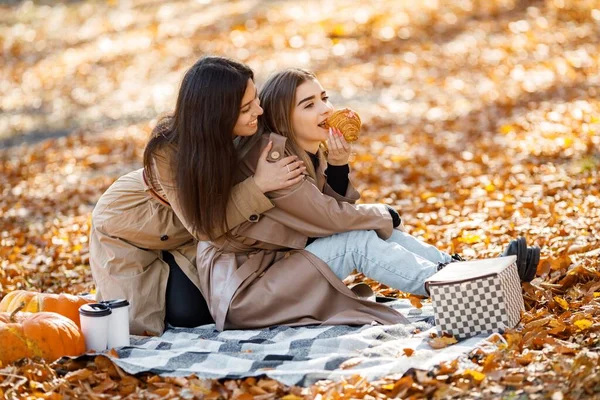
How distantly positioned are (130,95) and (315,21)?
4.36 m

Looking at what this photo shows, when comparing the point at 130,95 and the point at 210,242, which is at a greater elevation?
the point at 130,95

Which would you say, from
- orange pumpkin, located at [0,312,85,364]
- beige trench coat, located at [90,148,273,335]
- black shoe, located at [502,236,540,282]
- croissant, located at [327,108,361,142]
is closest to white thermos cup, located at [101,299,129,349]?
orange pumpkin, located at [0,312,85,364]

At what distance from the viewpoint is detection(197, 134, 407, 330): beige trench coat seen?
162 inches

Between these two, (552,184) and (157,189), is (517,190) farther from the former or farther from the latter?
(157,189)

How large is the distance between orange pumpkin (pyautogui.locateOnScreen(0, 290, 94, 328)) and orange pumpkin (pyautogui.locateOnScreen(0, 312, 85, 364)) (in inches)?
13.4

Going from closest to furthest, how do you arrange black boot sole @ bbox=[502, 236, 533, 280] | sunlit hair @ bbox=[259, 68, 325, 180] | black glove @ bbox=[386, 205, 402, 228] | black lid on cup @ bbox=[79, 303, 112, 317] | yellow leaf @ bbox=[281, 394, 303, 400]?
yellow leaf @ bbox=[281, 394, 303, 400] < black lid on cup @ bbox=[79, 303, 112, 317] < black boot sole @ bbox=[502, 236, 533, 280] < sunlit hair @ bbox=[259, 68, 325, 180] < black glove @ bbox=[386, 205, 402, 228]

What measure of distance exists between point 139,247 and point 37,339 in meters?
0.90

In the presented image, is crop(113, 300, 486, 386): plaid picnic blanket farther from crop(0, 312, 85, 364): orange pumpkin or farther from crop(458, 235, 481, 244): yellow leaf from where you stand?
crop(458, 235, 481, 244): yellow leaf

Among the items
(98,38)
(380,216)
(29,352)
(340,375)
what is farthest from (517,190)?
(98,38)

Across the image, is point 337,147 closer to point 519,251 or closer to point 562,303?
point 519,251

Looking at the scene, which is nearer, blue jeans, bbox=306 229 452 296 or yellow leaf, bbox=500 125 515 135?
blue jeans, bbox=306 229 452 296

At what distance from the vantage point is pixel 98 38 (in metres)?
16.8

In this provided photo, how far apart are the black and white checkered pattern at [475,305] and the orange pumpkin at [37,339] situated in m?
1.75

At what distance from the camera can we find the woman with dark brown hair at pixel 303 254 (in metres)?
4.10
